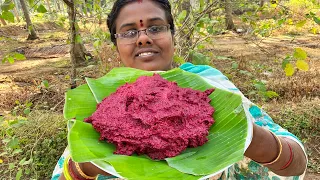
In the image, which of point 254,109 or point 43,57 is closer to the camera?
point 254,109

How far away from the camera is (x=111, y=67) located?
412 cm

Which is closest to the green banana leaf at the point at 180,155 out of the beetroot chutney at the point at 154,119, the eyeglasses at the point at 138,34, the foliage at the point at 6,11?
the beetroot chutney at the point at 154,119

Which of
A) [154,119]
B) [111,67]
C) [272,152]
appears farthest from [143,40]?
[111,67]

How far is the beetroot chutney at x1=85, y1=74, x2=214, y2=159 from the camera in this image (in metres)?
0.68

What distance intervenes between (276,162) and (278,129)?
0.24 metres

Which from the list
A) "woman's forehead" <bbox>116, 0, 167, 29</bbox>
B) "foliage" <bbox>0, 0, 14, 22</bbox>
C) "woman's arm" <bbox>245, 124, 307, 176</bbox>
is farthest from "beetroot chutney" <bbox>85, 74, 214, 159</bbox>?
"foliage" <bbox>0, 0, 14, 22</bbox>

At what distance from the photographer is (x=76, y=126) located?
2.19 feet

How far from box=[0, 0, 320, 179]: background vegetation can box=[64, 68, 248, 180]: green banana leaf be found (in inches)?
37.9

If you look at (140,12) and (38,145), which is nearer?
(140,12)

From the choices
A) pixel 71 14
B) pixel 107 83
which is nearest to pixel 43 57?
pixel 71 14

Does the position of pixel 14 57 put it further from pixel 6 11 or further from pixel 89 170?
pixel 89 170

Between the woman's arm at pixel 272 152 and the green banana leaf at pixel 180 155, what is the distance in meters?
0.09

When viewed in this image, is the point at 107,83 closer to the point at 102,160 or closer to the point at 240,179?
the point at 102,160

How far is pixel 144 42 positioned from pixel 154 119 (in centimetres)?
49
